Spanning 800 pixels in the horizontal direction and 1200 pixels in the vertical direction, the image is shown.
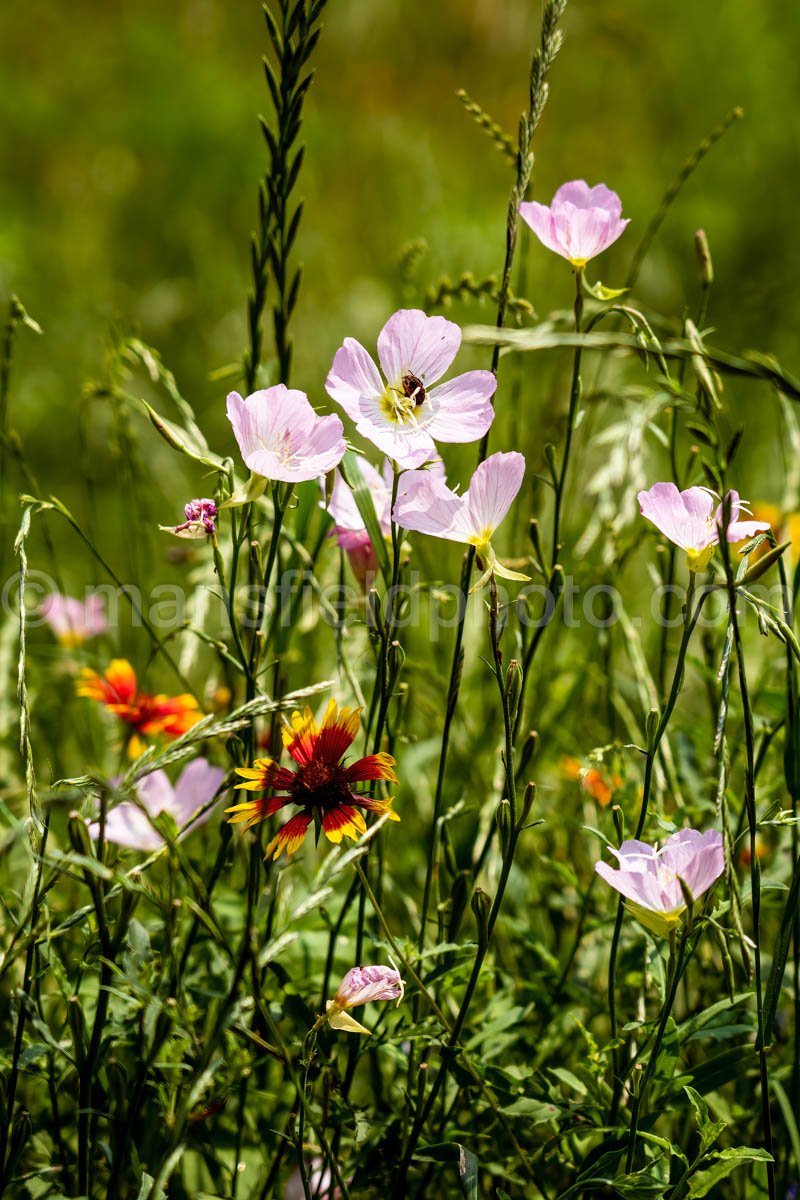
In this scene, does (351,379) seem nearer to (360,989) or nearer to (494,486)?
(494,486)

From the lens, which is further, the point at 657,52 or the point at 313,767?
the point at 657,52

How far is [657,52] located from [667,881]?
333 cm

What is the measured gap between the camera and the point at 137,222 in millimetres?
3090

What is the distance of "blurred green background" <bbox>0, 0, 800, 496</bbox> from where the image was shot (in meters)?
2.57

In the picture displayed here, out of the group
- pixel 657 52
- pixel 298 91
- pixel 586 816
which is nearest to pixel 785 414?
pixel 586 816

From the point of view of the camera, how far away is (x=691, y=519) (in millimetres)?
740

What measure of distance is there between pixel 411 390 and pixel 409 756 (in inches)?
23.6

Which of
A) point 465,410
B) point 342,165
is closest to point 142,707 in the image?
point 465,410

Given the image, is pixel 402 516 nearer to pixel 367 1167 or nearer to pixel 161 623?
pixel 367 1167

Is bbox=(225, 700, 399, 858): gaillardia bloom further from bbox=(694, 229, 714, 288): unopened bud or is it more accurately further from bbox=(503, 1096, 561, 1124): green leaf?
bbox=(694, 229, 714, 288): unopened bud

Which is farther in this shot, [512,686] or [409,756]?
[409,756]

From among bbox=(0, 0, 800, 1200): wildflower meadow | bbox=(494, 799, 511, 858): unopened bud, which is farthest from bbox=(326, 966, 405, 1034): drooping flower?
bbox=(494, 799, 511, 858): unopened bud

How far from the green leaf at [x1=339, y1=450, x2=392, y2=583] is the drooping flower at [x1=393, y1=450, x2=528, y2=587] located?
95 millimetres

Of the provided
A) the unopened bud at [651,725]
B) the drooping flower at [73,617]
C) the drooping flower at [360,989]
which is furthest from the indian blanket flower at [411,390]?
the drooping flower at [73,617]
